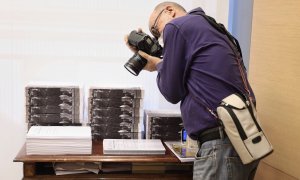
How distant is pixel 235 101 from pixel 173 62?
26 centimetres

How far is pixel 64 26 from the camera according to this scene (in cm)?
201

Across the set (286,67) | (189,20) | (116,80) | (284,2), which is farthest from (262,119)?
(116,80)

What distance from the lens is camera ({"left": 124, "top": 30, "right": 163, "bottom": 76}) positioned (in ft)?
5.25

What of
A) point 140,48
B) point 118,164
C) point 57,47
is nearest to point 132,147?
point 118,164

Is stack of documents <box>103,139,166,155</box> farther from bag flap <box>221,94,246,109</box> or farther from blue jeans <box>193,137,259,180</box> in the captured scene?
bag flap <box>221,94,246,109</box>

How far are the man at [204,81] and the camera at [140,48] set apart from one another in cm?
23

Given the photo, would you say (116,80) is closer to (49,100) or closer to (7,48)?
(49,100)

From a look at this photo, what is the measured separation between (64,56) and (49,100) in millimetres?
323

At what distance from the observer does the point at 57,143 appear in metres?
1.60

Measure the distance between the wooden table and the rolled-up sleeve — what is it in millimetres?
386

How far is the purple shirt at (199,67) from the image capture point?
1.32 meters

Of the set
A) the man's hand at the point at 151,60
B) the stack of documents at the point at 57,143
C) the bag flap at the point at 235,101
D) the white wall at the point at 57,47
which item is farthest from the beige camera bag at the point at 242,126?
the white wall at the point at 57,47

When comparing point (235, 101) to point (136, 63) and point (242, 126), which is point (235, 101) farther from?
point (136, 63)

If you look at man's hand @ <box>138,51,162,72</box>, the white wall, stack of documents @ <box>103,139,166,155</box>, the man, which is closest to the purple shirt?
the man
